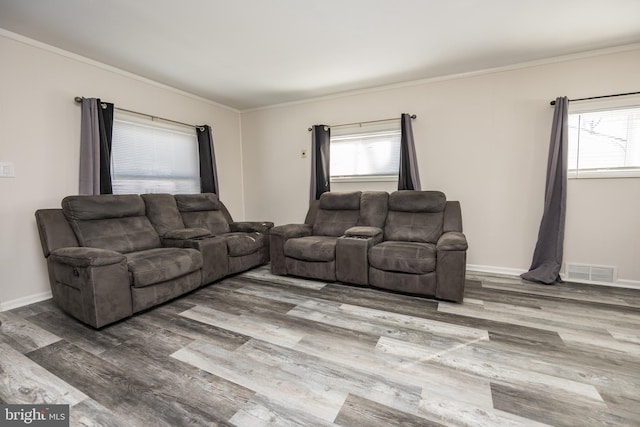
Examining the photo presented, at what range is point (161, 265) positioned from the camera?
241 centimetres

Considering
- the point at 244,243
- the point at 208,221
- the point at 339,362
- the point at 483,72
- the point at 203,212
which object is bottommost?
the point at 339,362

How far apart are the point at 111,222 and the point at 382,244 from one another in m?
2.68

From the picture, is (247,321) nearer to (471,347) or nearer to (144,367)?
(144,367)

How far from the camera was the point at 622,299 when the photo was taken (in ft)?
8.36

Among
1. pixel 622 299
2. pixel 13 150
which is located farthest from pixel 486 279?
pixel 13 150

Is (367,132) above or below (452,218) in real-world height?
above

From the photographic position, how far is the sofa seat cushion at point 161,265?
2262 mm

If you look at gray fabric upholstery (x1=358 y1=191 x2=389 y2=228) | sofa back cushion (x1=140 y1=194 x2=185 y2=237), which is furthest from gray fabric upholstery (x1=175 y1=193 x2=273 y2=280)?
gray fabric upholstery (x1=358 y1=191 x2=389 y2=228)

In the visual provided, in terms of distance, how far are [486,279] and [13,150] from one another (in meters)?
4.68

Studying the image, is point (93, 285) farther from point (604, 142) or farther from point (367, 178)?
point (604, 142)

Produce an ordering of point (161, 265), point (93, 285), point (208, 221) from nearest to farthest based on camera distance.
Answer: point (93, 285) < point (161, 265) < point (208, 221)

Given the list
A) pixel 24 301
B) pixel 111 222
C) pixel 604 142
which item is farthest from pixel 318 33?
pixel 24 301

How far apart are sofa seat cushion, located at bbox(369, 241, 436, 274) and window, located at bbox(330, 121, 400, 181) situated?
4.31 feet

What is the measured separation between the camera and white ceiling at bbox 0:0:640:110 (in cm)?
212
